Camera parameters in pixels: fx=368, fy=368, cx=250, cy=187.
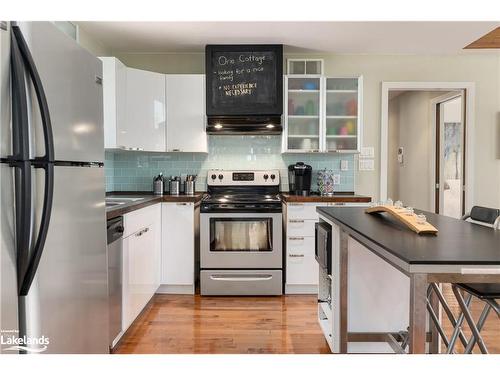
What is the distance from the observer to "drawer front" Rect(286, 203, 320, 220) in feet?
11.4

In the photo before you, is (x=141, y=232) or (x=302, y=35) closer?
(x=141, y=232)

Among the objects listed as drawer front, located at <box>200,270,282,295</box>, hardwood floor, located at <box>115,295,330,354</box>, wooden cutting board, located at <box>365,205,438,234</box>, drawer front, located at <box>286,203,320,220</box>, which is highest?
wooden cutting board, located at <box>365,205,438,234</box>

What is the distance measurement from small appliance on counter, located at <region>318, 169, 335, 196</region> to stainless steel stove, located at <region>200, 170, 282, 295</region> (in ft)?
2.35

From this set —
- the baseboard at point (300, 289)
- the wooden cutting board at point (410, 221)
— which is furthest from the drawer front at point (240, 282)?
the wooden cutting board at point (410, 221)

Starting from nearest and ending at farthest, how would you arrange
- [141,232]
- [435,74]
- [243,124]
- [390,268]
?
[390,268] → [141,232] → [243,124] → [435,74]

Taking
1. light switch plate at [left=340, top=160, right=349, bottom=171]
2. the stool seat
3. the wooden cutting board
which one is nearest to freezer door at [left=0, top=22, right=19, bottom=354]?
the wooden cutting board

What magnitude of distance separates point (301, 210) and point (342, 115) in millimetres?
1069

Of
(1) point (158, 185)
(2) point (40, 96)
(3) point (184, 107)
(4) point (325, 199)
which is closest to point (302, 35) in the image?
(3) point (184, 107)

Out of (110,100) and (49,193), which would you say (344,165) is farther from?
(49,193)

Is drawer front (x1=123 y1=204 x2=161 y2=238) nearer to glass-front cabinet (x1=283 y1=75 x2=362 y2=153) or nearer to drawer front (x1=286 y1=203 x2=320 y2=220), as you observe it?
drawer front (x1=286 y1=203 x2=320 y2=220)

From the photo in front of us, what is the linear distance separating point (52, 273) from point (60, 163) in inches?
16.8

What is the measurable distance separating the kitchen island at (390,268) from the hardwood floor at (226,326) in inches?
16.3

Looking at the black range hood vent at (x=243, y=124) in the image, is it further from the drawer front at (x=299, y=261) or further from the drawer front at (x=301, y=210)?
the drawer front at (x=299, y=261)

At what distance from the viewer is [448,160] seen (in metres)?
5.04
